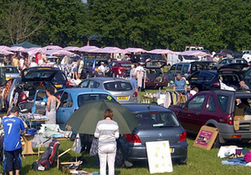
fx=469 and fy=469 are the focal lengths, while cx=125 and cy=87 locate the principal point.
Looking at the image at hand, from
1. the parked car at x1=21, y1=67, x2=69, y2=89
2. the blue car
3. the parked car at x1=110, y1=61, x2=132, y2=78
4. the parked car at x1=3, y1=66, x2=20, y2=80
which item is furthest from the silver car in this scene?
the parked car at x1=110, y1=61, x2=132, y2=78

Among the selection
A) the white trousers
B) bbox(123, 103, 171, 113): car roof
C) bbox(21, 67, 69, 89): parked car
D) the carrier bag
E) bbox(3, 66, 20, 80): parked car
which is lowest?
the carrier bag

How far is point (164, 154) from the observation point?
33.3 ft

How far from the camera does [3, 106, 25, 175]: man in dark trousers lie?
9109 mm

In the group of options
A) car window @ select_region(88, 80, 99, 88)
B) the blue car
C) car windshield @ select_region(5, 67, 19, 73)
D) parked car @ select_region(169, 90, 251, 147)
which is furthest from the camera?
car windshield @ select_region(5, 67, 19, 73)

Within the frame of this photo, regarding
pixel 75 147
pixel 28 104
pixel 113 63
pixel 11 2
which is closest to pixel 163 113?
pixel 75 147

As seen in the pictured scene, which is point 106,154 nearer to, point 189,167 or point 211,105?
point 189,167

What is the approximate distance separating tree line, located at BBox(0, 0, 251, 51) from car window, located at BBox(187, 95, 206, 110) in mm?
53173

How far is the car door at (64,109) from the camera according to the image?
13.6 m

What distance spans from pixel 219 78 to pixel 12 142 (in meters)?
14.2

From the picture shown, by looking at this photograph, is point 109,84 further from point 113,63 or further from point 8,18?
point 8,18

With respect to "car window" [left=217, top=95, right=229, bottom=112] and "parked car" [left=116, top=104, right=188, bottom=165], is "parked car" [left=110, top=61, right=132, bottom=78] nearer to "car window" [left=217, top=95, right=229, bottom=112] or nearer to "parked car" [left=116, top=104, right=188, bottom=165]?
"car window" [left=217, top=95, right=229, bottom=112]

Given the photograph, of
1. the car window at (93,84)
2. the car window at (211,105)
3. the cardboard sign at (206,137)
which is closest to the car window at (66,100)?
the cardboard sign at (206,137)

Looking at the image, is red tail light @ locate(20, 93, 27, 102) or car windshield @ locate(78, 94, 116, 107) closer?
car windshield @ locate(78, 94, 116, 107)

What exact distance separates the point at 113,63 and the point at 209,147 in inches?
950
